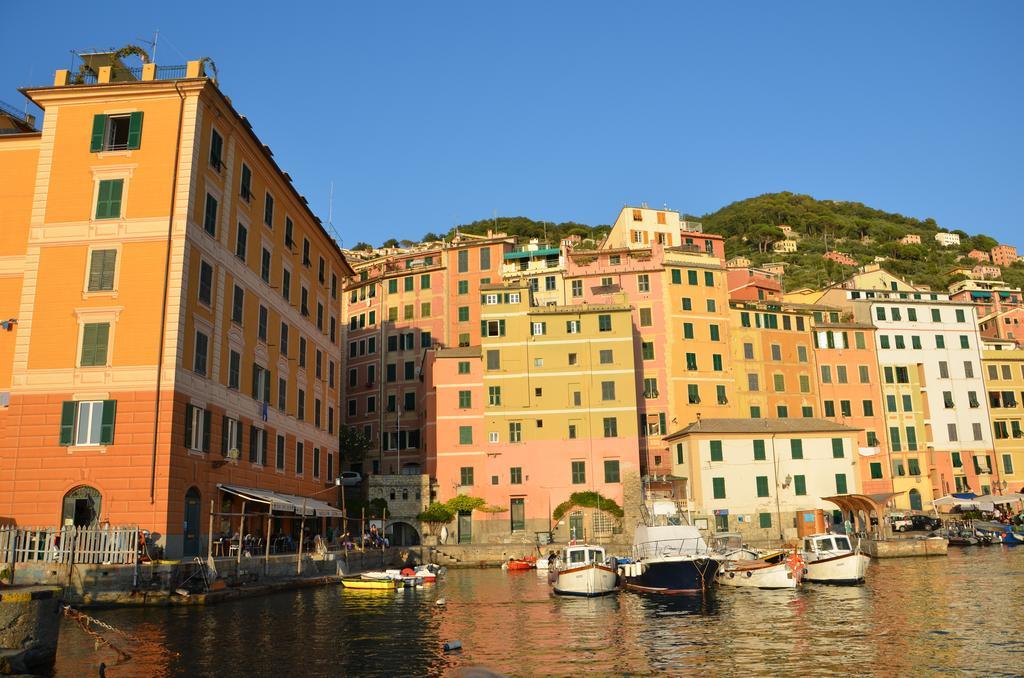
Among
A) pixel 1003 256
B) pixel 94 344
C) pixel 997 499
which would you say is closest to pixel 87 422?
pixel 94 344

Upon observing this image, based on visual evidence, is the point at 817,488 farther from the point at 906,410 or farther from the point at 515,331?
the point at 515,331

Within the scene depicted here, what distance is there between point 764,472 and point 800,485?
327cm

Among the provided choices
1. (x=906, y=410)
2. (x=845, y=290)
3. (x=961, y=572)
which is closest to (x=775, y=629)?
(x=961, y=572)

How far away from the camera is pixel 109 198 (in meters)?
36.8

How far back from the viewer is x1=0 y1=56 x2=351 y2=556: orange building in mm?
33562

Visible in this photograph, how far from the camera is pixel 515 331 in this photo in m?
67.1

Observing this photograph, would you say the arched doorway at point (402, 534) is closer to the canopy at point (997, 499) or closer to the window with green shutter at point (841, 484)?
the window with green shutter at point (841, 484)

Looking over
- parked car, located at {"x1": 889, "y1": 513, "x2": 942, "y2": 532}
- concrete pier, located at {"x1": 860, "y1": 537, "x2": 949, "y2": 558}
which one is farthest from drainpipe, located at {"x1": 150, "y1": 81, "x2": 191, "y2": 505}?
parked car, located at {"x1": 889, "y1": 513, "x2": 942, "y2": 532}

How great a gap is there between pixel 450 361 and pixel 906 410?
144ft

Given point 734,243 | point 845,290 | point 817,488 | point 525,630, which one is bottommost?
point 525,630

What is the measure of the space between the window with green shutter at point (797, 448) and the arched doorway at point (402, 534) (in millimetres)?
31454

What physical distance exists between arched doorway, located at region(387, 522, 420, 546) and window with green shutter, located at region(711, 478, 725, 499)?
2432 cm

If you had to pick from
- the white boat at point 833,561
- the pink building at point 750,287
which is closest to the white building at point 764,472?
the white boat at point 833,561

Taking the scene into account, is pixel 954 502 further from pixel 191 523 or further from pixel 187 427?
pixel 187 427
